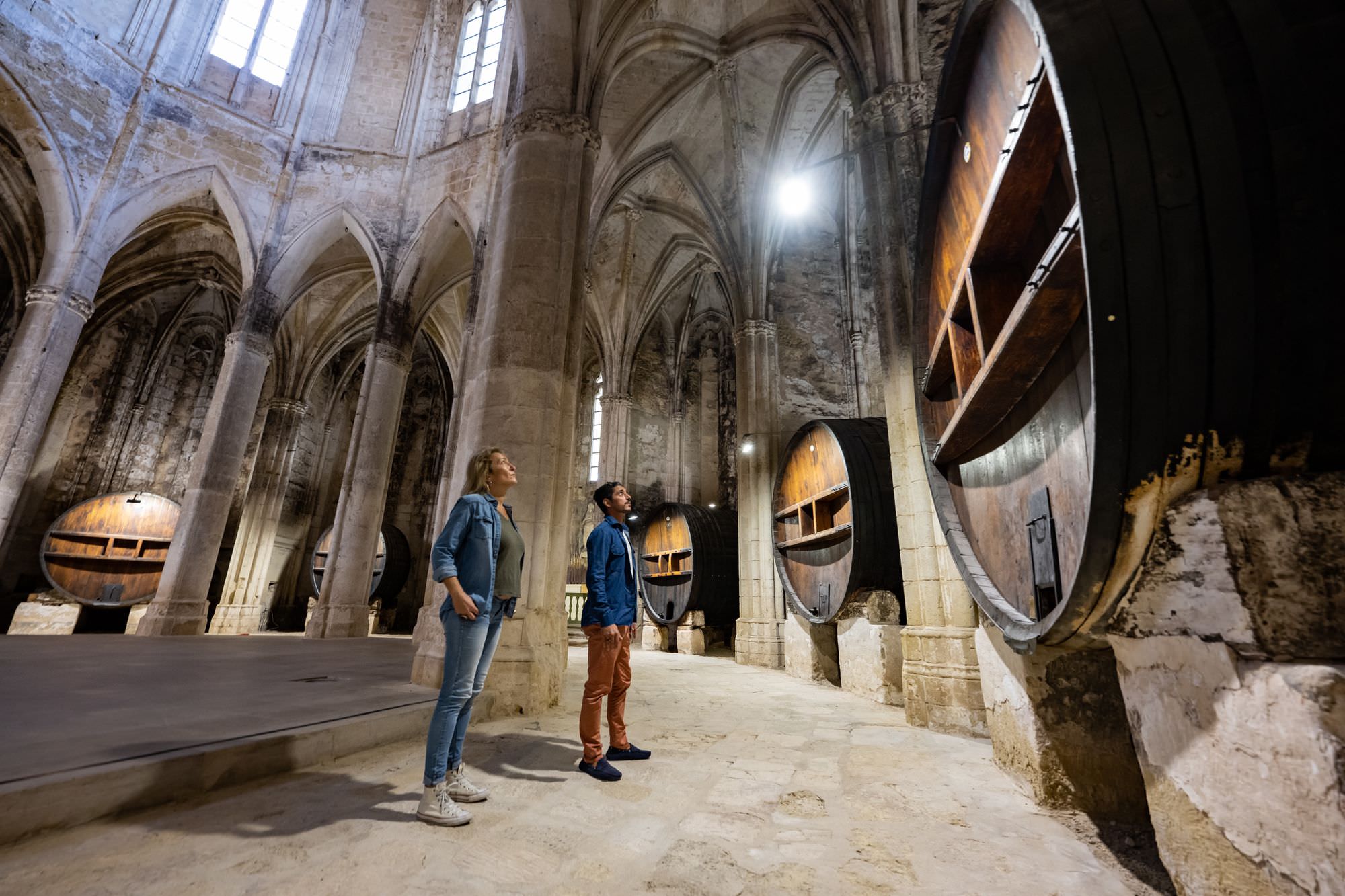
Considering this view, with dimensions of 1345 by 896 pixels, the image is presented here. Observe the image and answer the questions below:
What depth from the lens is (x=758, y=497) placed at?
28.9 feet

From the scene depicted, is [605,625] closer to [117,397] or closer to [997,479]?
[997,479]

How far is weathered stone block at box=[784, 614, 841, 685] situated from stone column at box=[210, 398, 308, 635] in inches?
538

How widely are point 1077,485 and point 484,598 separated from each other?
2093 millimetres

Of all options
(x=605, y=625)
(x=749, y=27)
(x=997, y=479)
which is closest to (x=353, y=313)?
(x=749, y=27)

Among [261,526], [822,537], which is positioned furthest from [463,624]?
[261,526]

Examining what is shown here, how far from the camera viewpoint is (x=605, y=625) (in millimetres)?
2852

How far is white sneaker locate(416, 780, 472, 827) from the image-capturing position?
1.89 metres

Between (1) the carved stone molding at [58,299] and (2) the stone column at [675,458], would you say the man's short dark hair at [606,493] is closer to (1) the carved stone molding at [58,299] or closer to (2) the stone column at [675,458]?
(1) the carved stone molding at [58,299]

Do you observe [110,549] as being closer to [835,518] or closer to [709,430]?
[709,430]

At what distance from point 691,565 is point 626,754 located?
679 cm

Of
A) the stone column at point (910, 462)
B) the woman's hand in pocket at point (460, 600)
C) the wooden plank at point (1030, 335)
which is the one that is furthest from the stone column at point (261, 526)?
the wooden plank at point (1030, 335)

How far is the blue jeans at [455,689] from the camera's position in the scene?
80.0 inches

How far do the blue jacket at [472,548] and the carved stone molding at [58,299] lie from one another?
11.8 m

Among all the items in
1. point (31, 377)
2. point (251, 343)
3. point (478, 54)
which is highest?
point (478, 54)
